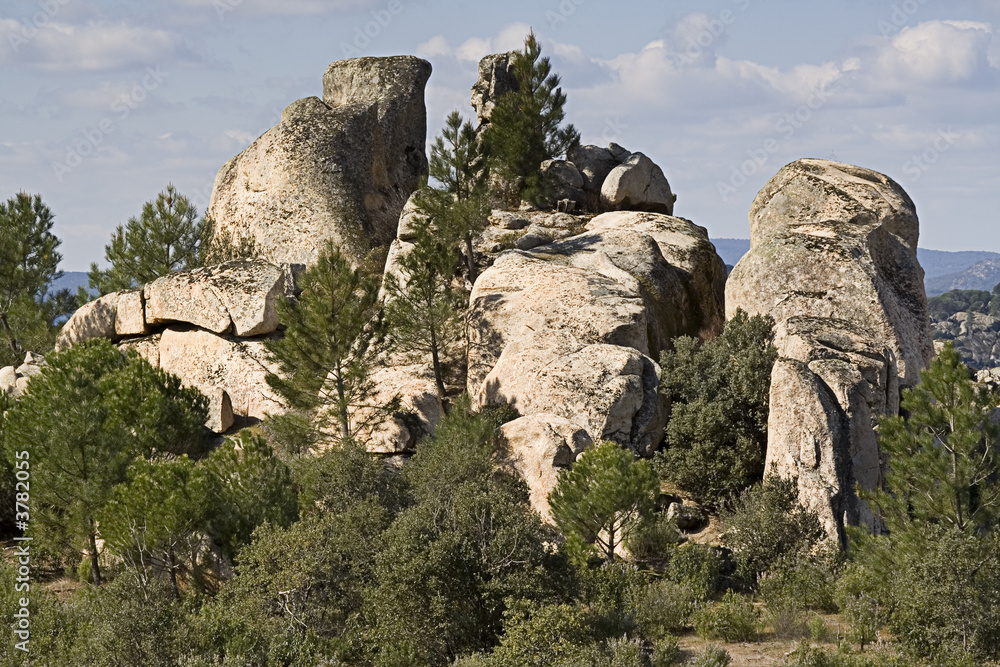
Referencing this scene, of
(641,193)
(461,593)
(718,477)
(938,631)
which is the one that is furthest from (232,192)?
(938,631)

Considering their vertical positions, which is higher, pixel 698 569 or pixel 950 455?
pixel 950 455

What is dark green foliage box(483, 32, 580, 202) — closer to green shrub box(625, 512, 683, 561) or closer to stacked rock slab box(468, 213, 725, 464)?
stacked rock slab box(468, 213, 725, 464)

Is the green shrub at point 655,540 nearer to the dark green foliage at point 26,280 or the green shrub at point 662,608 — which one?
the green shrub at point 662,608

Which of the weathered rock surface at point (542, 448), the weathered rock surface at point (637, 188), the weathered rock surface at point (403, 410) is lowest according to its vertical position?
the weathered rock surface at point (542, 448)

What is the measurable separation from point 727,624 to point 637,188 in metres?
31.4

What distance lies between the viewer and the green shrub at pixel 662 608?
92.4ft

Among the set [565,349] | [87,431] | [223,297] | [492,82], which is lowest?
[87,431]

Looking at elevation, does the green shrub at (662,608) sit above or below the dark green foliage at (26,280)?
below

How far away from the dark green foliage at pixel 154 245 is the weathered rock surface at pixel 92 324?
8155 millimetres

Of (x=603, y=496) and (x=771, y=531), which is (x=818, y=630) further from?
(x=603, y=496)

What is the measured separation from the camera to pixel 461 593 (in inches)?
1025

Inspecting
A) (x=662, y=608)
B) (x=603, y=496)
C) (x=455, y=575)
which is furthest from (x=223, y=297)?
(x=662, y=608)

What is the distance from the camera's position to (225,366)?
44.7 m

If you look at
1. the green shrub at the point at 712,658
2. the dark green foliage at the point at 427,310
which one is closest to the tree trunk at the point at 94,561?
the dark green foliage at the point at 427,310
